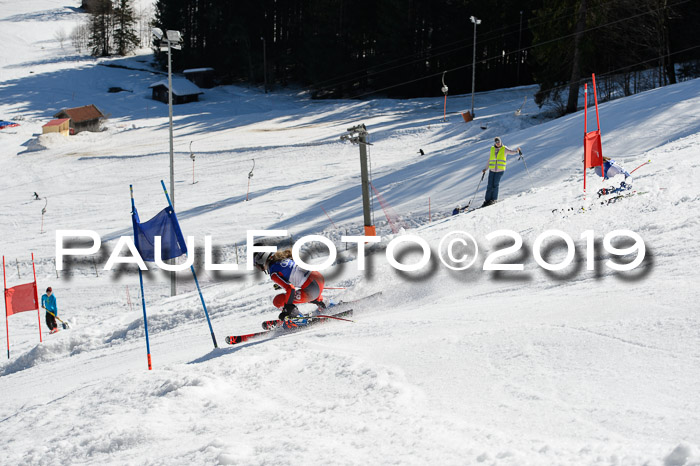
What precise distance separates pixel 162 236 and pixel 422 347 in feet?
15.2

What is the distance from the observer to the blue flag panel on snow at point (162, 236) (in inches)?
352

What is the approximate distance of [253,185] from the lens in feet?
96.8

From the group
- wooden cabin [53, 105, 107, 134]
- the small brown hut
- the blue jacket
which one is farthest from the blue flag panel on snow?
wooden cabin [53, 105, 107, 134]

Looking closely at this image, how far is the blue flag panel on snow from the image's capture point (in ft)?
29.3

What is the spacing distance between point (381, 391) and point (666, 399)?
2.14 metres

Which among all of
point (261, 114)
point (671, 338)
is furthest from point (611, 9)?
point (671, 338)

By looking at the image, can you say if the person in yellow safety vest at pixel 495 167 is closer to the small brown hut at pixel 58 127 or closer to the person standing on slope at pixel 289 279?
the person standing on slope at pixel 289 279

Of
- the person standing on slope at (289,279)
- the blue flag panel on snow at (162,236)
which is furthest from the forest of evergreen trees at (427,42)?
the blue flag panel on snow at (162,236)

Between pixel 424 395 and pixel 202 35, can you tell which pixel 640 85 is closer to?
pixel 424 395

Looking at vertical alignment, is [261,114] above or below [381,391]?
above

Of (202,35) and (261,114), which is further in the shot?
(202,35)

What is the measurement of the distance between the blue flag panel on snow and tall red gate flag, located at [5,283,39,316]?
7.29 m

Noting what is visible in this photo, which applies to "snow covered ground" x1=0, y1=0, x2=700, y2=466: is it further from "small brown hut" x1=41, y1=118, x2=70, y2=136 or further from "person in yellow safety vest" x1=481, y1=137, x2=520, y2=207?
"small brown hut" x1=41, y1=118, x2=70, y2=136

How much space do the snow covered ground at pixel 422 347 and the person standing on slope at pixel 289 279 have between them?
0.62 meters
